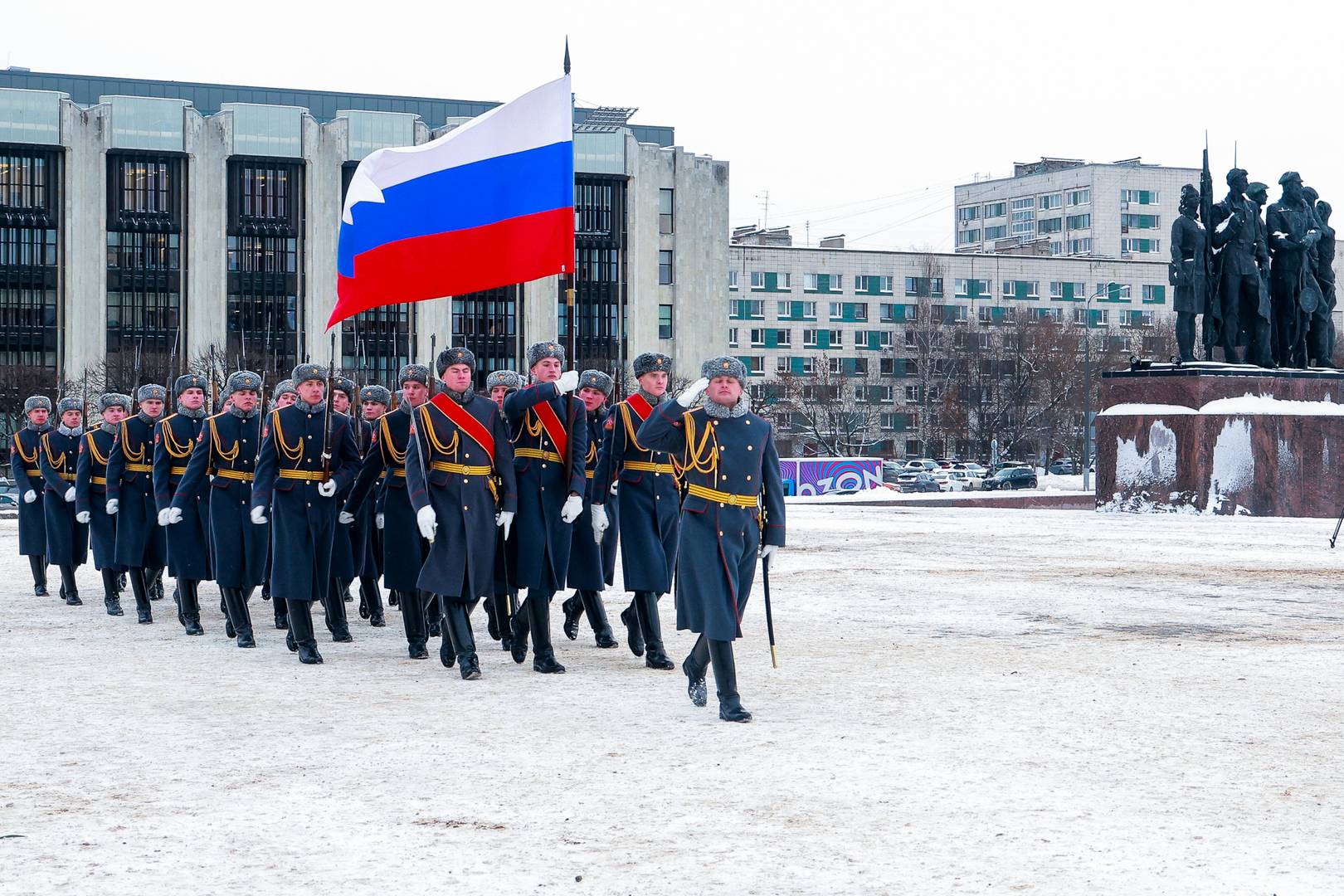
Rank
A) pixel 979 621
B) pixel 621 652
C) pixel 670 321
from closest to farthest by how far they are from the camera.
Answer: pixel 621 652
pixel 979 621
pixel 670 321

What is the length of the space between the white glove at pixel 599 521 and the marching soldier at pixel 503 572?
0.47 m

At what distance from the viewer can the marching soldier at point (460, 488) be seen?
9695 mm

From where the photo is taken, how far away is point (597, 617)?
11070 mm

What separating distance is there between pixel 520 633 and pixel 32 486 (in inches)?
292

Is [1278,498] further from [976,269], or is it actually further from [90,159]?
[976,269]

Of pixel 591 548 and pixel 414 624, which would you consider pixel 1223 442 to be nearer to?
pixel 591 548

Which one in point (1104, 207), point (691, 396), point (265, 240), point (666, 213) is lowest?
point (691, 396)

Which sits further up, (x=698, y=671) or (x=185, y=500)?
(x=185, y=500)

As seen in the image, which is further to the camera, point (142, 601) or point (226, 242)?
point (226, 242)

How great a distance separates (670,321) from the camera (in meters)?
84.2

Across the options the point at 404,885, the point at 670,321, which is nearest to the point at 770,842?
the point at 404,885

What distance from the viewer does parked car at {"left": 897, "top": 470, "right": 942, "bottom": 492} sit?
187 feet

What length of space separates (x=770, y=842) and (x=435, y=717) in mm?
2927

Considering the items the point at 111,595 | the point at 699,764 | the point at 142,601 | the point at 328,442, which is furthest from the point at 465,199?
the point at 699,764
